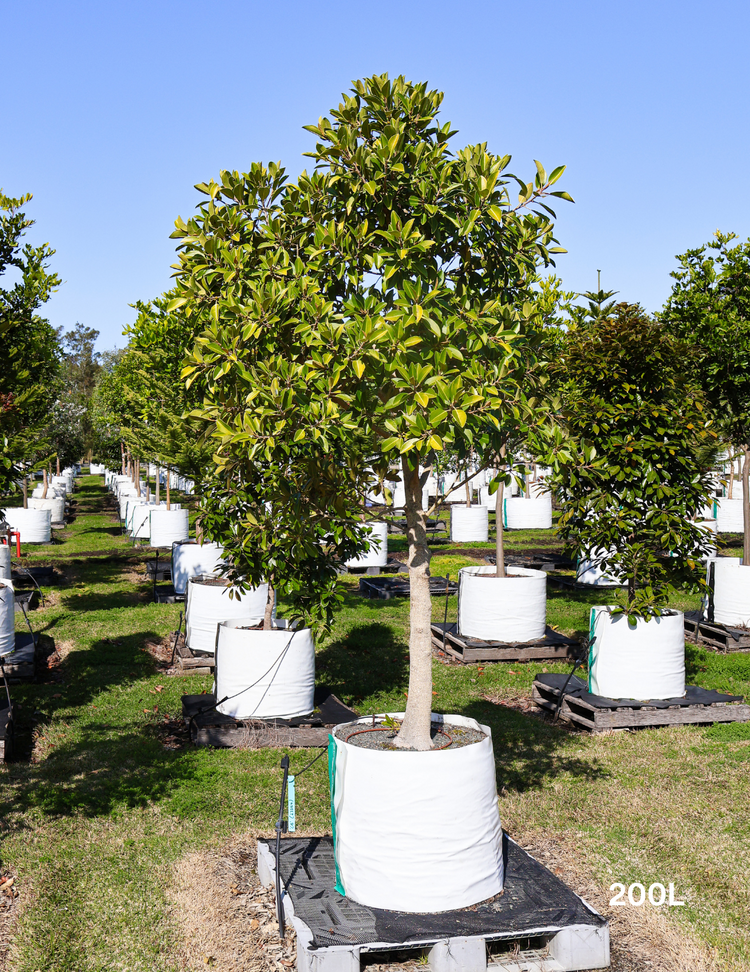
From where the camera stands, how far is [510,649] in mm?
12938

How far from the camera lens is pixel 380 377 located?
5234mm

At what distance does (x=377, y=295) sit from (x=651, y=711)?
613 cm

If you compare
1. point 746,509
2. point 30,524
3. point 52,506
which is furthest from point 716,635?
point 52,506

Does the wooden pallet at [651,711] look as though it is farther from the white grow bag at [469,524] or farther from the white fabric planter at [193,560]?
the white grow bag at [469,524]

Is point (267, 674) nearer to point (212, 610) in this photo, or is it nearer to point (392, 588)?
point (212, 610)

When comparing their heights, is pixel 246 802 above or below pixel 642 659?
below

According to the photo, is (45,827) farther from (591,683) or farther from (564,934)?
(591,683)

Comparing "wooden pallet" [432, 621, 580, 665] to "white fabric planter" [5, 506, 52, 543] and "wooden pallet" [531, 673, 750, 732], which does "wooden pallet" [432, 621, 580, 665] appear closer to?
"wooden pallet" [531, 673, 750, 732]

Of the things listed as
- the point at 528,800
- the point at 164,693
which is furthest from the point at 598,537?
the point at 164,693

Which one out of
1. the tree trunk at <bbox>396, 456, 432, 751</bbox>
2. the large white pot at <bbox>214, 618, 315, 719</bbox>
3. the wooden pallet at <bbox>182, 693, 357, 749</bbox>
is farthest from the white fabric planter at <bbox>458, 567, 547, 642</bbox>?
the tree trunk at <bbox>396, 456, 432, 751</bbox>

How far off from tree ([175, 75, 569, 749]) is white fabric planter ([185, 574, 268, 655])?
6495mm

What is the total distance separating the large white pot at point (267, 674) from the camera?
9.35 meters

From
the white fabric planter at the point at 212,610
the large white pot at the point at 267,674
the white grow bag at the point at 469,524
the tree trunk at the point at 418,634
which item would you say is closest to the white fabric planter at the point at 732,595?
the white fabric planter at the point at 212,610

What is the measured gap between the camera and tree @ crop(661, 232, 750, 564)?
52.9 feet
